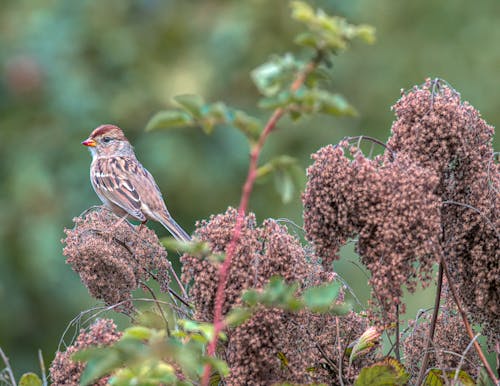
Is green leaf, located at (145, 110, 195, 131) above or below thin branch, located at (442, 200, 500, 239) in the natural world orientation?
below

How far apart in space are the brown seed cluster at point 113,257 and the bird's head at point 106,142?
349 cm

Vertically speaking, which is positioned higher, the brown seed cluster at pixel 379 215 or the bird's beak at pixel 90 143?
the bird's beak at pixel 90 143

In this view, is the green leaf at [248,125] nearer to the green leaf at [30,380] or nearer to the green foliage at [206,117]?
the green foliage at [206,117]

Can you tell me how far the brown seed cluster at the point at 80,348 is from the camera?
2.42 meters

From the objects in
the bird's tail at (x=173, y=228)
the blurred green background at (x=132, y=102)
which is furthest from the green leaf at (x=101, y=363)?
the blurred green background at (x=132, y=102)

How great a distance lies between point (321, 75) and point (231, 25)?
858 centimetres

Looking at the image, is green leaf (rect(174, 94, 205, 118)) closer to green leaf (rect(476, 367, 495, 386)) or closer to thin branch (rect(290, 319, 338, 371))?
thin branch (rect(290, 319, 338, 371))

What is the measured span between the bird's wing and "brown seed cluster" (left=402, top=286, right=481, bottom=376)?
10.4 feet

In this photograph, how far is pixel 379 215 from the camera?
2.44 metres

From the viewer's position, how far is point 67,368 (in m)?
2.48

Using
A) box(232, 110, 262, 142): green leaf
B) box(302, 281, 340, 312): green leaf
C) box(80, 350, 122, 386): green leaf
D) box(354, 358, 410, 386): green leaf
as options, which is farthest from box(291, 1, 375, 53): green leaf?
box(354, 358, 410, 386): green leaf

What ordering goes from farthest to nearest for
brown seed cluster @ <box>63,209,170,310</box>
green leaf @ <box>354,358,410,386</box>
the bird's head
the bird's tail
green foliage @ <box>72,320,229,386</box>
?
the bird's head < the bird's tail < brown seed cluster @ <box>63,209,170,310</box> < green leaf @ <box>354,358,410,386</box> < green foliage @ <box>72,320,229,386</box>

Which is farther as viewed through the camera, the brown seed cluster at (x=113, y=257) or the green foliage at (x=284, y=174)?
the brown seed cluster at (x=113, y=257)

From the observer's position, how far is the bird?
5982mm
